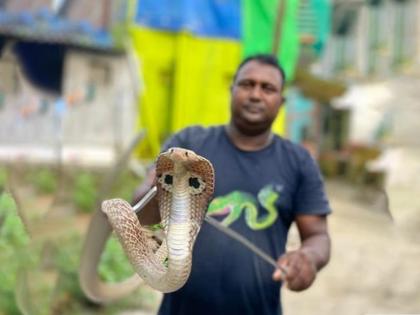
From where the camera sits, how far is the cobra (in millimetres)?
1301

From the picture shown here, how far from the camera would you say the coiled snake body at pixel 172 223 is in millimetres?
1300

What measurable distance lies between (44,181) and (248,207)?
547cm

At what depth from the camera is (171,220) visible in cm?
138

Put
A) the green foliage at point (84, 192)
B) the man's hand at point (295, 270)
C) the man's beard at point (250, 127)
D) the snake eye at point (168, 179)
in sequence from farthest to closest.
Result: the green foliage at point (84, 192), the man's beard at point (250, 127), the man's hand at point (295, 270), the snake eye at point (168, 179)

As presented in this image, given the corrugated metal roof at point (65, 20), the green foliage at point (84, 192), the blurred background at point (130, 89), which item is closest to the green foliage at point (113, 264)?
the blurred background at point (130, 89)

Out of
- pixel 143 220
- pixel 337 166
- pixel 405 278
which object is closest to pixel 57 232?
pixel 405 278

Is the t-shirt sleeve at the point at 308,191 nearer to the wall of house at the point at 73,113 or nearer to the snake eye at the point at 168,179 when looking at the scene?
the snake eye at the point at 168,179

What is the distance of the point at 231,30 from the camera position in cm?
750

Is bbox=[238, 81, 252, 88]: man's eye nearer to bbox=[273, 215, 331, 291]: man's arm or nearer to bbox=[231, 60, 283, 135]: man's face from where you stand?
bbox=[231, 60, 283, 135]: man's face

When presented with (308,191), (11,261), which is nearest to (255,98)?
(308,191)

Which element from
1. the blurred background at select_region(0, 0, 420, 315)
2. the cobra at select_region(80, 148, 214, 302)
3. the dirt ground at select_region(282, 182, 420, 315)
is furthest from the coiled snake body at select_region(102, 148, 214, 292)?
the blurred background at select_region(0, 0, 420, 315)

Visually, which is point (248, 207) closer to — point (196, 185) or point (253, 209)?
point (253, 209)

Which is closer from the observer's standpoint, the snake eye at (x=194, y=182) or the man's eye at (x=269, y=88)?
the snake eye at (x=194, y=182)

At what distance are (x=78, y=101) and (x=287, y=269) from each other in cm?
622
